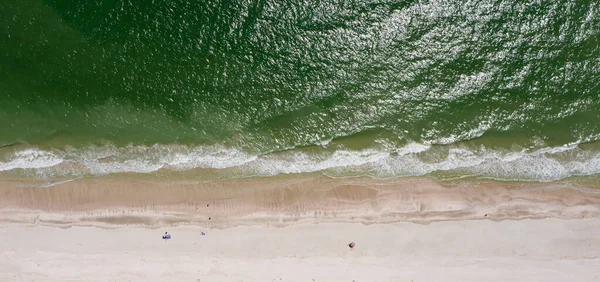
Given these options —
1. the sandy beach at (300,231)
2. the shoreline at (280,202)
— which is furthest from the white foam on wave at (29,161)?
the sandy beach at (300,231)

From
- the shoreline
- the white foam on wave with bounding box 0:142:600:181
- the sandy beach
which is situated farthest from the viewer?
the white foam on wave with bounding box 0:142:600:181

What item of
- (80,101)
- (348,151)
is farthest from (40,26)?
(348,151)

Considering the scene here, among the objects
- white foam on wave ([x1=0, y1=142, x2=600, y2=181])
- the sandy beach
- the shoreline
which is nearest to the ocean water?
white foam on wave ([x1=0, y1=142, x2=600, y2=181])

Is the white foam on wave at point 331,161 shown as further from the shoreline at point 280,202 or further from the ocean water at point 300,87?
the shoreline at point 280,202

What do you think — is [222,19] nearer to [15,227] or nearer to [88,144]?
[88,144]

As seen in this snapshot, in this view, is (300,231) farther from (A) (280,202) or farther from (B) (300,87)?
(B) (300,87)

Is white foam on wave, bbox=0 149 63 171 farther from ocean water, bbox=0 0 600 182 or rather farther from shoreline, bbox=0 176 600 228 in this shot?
shoreline, bbox=0 176 600 228

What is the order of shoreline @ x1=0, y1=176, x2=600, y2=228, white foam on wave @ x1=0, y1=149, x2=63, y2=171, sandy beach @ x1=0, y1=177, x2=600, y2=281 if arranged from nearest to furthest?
1. sandy beach @ x1=0, y1=177, x2=600, y2=281
2. shoreline @ x1=0, y1=176, x2=600, y2=228
3. white foam on wave @ x1=0, y1=149, x2=63, y2=171
